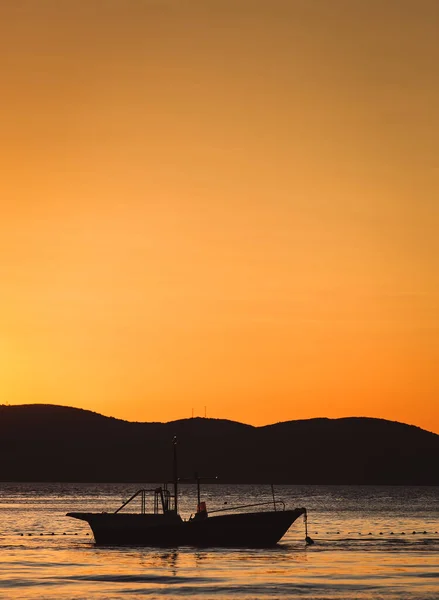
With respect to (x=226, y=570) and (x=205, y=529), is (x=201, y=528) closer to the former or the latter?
(x=205, y=529)

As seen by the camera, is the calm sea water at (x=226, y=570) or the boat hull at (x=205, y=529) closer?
the calm sea water at (x=226, y=570)

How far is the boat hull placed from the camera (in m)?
88.6

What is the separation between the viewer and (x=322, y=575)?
70188mm

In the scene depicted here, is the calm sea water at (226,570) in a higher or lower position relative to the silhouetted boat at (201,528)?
lower

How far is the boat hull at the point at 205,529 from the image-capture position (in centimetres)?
8862

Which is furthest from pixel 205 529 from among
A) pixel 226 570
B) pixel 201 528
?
pixel 226 570

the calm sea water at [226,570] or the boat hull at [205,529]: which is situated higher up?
the boat hull at [205,529]

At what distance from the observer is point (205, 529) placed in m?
88.4

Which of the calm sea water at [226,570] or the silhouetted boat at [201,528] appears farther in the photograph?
the silhouetted boat at [201,528]

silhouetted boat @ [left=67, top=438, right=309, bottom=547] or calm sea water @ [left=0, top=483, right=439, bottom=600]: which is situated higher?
silhouetted boat @ [left=67, top=438, right=309, bottom=547]

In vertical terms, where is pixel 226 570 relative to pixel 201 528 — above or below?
below

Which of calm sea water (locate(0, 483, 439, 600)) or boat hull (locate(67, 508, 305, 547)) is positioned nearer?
calm sea water (locate(0, 483, 439, 600))

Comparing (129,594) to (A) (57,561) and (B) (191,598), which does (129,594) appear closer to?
(B) (191,598)

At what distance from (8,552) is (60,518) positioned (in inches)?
3194
